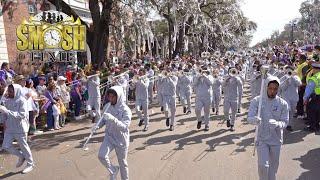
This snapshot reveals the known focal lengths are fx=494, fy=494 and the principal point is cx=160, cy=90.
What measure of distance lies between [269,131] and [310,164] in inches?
130

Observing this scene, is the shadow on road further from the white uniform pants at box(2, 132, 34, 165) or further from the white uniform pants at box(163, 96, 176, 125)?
the white uniform pants at box(2, 132, 34, 165)

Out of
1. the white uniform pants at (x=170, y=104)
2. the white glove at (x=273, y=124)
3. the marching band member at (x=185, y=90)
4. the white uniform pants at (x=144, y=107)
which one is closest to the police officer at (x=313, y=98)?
the white uniform pants at (x=170, y=104)

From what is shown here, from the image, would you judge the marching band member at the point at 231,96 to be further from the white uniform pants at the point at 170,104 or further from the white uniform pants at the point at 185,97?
the white uniform pants at the point at 185,97

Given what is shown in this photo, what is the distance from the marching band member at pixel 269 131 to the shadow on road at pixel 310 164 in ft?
6.62

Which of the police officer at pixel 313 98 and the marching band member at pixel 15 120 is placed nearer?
the marching band member at pixel 15 120

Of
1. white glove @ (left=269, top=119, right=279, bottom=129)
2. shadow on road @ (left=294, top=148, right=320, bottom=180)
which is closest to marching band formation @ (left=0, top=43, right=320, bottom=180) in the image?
white glove @ (left=269, top=119, right=279, bottom=129)

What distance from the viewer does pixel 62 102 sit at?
15969 mm

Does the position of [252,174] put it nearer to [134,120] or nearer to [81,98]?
[134,120]

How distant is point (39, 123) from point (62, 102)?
105 centimetres

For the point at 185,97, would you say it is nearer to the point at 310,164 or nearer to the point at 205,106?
the point at 205,106

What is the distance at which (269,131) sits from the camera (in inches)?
304

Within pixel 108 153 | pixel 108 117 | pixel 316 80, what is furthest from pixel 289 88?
pixel 108 117

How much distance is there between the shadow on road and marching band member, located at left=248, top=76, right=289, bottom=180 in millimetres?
2017

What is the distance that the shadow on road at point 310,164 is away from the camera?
9578mm
